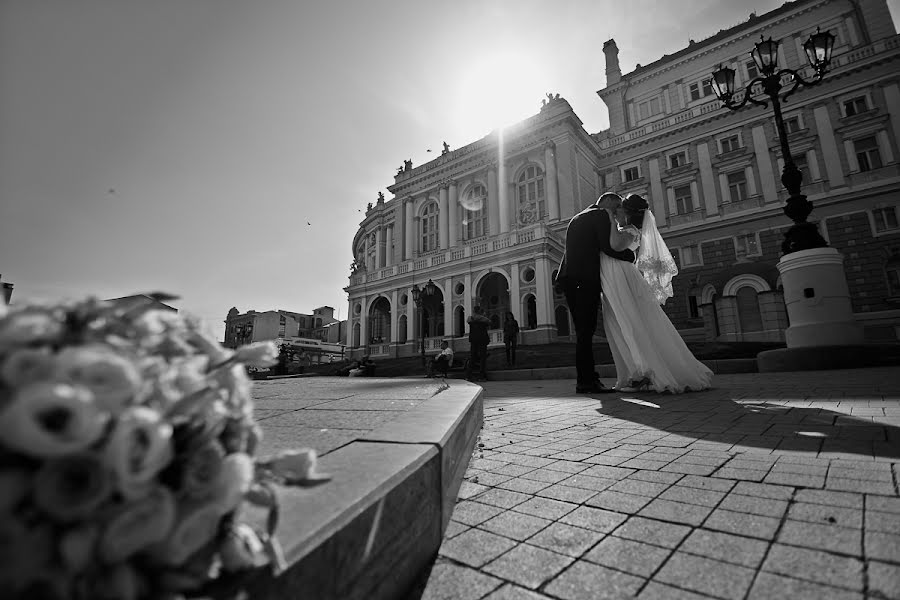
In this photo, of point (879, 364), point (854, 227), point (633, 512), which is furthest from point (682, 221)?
point (633, 512)

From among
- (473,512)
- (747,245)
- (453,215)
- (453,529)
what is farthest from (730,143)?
(453,529)

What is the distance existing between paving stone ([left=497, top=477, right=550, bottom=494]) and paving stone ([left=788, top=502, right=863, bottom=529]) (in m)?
0.85

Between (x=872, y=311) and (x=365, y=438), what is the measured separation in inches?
976

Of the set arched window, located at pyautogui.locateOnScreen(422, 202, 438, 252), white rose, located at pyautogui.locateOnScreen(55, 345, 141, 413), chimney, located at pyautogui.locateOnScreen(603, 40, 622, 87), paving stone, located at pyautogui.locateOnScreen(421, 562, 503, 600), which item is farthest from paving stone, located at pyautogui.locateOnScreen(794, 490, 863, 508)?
chimney, located at pyautogui.locateOnScreen(603, 40, 622, 87)

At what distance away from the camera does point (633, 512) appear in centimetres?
146

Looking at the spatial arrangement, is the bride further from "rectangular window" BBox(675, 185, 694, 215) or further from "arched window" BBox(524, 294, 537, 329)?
"rectangular window" BBox(675, 185, 694, 215)

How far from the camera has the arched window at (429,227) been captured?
3297cm

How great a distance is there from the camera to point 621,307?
16.1 ft

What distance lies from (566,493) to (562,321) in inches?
926

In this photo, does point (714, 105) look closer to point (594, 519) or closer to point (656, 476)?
point (656, 476)

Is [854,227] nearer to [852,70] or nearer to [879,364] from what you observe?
[852,70]

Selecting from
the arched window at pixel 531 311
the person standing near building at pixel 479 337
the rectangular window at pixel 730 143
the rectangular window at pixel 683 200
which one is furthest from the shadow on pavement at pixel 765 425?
the rectangular window at pixel 730 143

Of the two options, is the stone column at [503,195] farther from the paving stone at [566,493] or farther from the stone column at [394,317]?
the paving stone at [566,493]

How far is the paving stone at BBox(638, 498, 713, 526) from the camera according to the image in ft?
4.50
